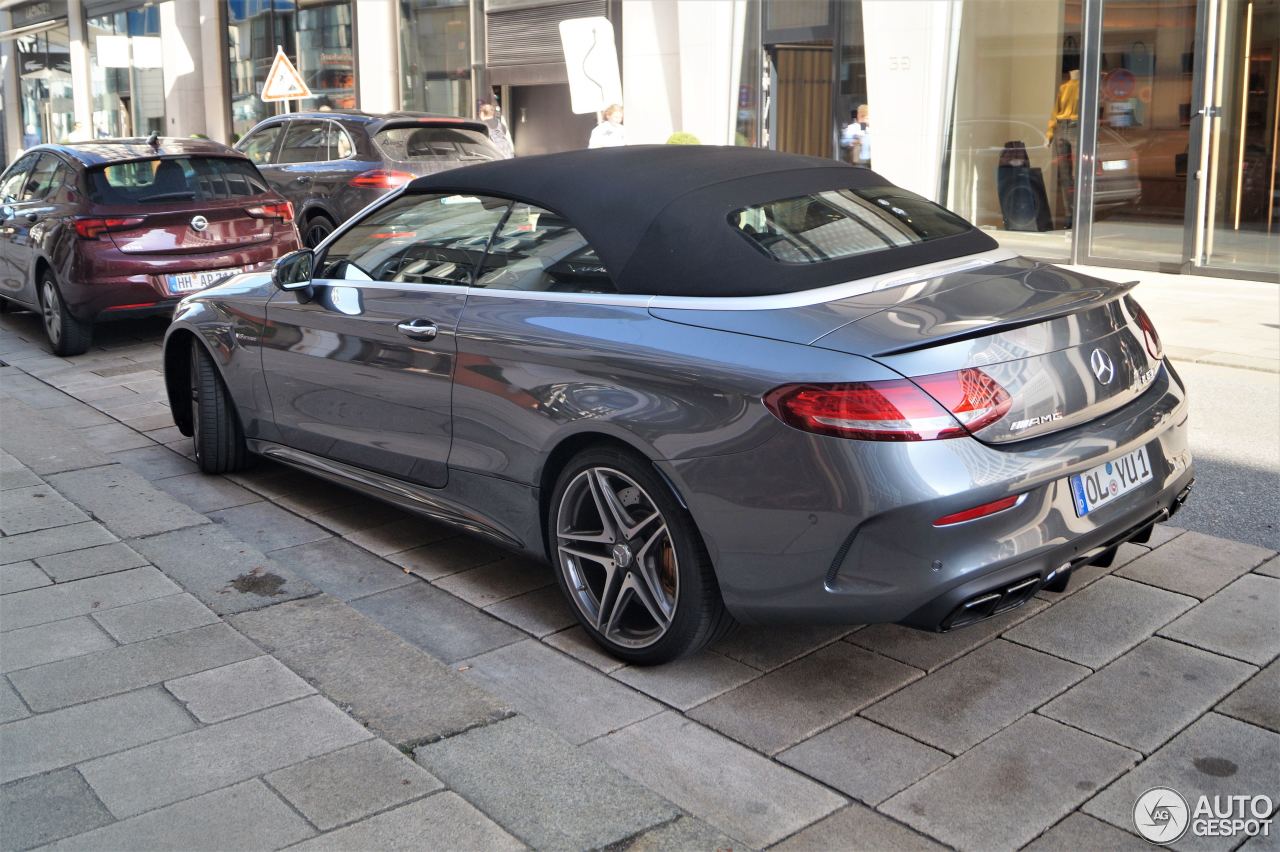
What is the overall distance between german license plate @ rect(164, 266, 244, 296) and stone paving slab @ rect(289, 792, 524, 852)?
7.44m

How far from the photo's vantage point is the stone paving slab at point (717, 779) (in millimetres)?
3260

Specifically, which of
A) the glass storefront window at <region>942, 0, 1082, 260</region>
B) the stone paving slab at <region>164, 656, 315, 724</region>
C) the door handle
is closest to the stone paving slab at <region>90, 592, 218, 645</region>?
the stone paving slab at <region>164, 656, 315, 724</region>

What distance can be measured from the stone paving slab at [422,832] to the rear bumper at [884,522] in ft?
3.31

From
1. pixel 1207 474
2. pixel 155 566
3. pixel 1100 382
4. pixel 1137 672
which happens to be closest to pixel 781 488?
pixel 1100 382

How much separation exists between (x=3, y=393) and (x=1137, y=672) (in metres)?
7.61

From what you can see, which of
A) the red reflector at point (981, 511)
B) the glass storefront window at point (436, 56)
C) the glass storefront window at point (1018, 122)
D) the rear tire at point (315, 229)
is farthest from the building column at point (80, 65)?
the red reflector at point (981, 511)

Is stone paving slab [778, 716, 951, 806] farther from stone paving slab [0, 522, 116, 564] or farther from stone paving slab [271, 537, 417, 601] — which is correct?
stone paving slab [0, 522, 116, 564]

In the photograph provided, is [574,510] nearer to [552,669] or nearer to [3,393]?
[552,669]

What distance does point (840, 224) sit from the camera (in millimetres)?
4395

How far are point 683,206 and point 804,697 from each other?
1574 millimetres

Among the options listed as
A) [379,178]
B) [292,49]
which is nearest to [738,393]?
[379,178]

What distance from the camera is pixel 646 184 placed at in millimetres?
4434

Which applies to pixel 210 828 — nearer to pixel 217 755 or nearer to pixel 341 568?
pixel 217 755

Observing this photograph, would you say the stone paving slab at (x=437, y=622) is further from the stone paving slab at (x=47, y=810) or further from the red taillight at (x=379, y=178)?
the red taillight at (x=379, y=178)
